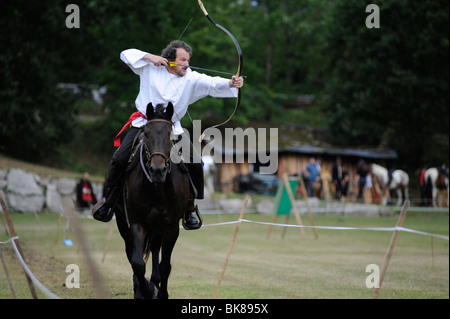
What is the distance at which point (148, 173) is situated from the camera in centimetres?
733

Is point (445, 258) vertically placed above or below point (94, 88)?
below

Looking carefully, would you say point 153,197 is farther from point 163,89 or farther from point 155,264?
point 163,89

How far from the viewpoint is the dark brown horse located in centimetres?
720

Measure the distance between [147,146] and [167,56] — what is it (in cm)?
150

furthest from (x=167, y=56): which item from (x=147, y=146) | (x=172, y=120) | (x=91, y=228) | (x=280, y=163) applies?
(x=280, y=163)

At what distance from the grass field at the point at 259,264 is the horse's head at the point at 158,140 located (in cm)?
266

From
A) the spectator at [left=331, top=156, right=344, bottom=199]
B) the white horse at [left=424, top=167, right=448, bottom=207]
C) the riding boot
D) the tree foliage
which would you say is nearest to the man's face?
the riding boot

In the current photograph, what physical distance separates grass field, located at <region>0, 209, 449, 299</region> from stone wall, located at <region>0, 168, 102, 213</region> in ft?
7.89

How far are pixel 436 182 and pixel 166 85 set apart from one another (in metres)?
27.7

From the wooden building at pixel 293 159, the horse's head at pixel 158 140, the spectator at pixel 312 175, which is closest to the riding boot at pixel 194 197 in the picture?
the horse's head at pixel 158 140

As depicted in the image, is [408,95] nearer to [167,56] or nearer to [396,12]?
[396,12]

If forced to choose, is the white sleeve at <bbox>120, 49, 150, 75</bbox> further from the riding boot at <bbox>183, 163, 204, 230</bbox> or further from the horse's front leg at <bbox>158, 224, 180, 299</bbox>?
the horse's front leg at <bbox>158, 224, 180, 299</bbox>

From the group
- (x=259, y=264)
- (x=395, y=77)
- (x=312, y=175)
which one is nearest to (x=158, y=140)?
(x=259, y=264)

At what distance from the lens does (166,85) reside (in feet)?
26.4
